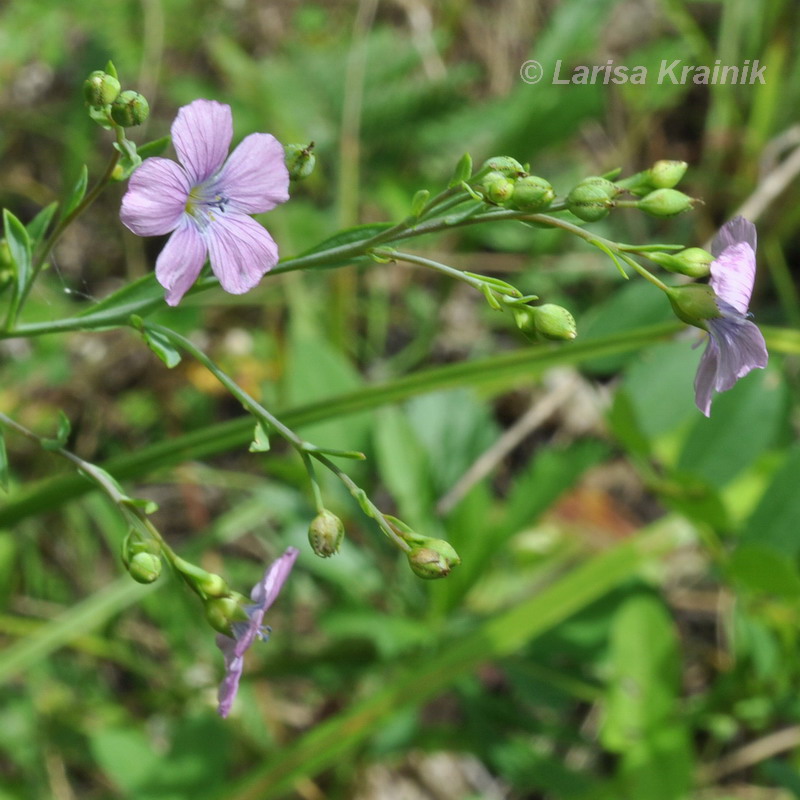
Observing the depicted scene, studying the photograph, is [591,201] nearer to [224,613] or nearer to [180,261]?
[180,261]

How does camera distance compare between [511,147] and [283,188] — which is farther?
[511,147]

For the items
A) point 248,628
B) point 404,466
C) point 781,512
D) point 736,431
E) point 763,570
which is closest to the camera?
point 248,628

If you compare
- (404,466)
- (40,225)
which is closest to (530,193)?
(40,225)

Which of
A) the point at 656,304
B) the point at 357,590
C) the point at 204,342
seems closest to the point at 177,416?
the point at 204,342

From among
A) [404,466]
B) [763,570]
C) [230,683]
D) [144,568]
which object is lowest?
[404,466]

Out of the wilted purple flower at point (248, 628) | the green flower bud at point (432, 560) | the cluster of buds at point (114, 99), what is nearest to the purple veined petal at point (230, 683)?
the wilted purple flower at point (248, 628)

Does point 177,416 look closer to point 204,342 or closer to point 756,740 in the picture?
point 204,342

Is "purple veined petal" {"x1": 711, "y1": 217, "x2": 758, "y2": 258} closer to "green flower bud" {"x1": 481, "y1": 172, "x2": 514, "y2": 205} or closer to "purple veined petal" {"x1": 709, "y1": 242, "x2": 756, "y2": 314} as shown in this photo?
"purple veined petal" {"x1": 709, "y1": 242, "x2": 756, "y2": 314}
